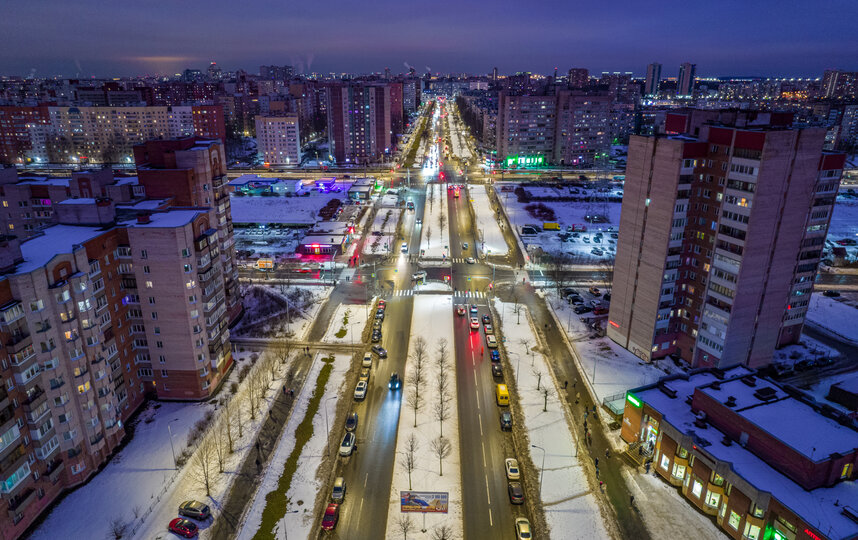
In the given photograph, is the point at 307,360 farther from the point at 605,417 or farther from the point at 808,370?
the point at 808,370

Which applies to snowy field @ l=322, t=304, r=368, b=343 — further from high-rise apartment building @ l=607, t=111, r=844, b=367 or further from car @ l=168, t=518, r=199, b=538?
high-rise apartment building @ l=607, t=111, r=844, b=367

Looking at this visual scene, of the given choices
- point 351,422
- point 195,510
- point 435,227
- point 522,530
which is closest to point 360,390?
point 351,422

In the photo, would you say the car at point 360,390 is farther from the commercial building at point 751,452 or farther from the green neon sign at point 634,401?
the green neon sign at point 634,401

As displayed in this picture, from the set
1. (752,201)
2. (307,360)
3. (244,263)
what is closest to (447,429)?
(307,360)

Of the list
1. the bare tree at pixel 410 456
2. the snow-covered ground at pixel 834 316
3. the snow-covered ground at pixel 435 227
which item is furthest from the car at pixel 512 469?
the snow-covered ground at pixel 435 227

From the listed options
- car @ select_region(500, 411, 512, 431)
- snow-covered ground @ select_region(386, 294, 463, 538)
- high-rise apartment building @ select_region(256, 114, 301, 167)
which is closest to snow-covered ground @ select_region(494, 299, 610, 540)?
car @ select_region(500, 411, 512, 431)

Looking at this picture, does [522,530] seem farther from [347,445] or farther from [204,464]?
[204,464]

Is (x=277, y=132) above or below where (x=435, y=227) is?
above
